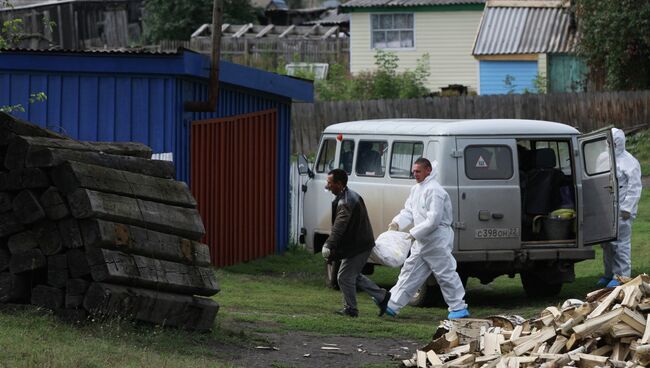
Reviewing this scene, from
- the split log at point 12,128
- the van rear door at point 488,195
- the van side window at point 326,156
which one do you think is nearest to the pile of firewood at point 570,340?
the split log at point 12,128

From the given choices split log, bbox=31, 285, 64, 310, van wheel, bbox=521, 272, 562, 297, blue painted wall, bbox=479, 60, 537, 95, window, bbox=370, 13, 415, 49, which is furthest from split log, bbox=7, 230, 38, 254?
window, bbox=370, 13, 415, 49

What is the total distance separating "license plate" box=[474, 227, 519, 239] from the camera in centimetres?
1510

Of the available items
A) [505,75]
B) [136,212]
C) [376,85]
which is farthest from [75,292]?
[505,75]

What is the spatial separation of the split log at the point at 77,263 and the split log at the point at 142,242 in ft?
0.38

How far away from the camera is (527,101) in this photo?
33969 mm

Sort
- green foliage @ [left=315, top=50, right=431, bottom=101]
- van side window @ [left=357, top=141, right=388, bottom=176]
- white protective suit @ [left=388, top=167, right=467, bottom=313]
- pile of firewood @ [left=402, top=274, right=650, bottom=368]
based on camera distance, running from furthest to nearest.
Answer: green foliage @ [left=315, top=50, right=431, bottom=101] → van side window @ [left=357, top=141, right=388, bottom=176] → white protective suit @ [left=388, top=167, right=467, bottom=313] → pile of firewood @ [left=402, top=274, right=650, bottom=368]

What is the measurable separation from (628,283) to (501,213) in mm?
4502

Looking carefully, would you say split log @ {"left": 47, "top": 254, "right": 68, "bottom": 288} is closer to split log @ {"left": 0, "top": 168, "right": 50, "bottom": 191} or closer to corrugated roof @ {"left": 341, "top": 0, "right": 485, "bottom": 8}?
split log @ {"left": 0, "top": 168, "right": 50, "bottom": 191}

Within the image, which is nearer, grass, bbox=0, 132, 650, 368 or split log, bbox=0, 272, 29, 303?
grass, bbox=0, 132, 650, 368

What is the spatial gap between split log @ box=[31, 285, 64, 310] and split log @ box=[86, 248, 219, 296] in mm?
419

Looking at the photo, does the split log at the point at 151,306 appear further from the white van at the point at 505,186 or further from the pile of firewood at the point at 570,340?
the white van at the point at 505,186

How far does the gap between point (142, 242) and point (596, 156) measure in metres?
7.38

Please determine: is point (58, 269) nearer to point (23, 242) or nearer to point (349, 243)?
point (23, 242)

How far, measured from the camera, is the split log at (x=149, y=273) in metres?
10.2
